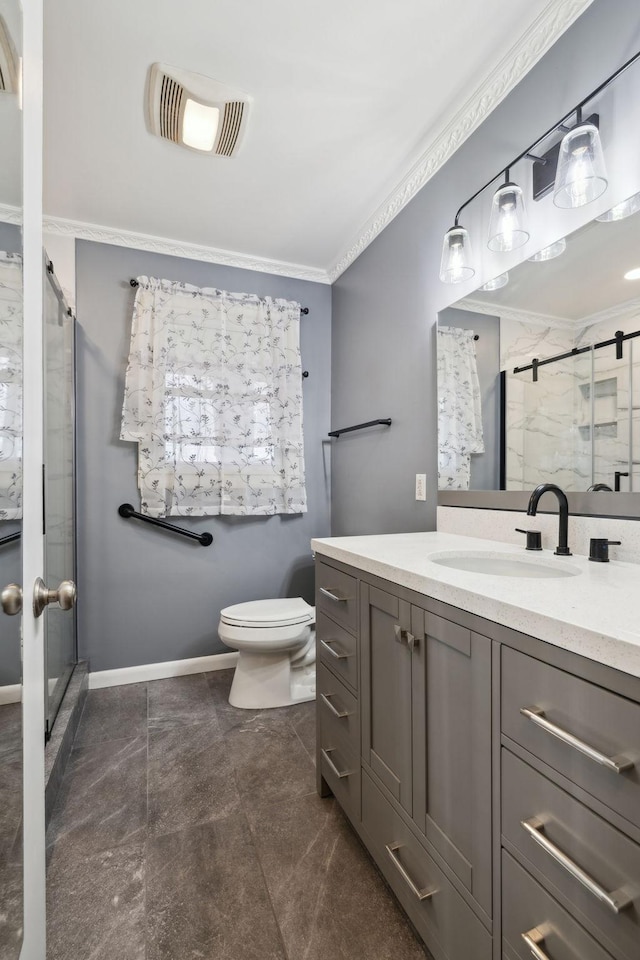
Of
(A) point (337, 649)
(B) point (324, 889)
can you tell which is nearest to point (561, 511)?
(A) point (337, 649)

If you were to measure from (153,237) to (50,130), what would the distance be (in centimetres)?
72

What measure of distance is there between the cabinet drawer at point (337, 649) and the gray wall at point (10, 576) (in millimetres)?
841

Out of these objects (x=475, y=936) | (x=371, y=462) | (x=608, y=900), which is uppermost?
(x=371, y=462)

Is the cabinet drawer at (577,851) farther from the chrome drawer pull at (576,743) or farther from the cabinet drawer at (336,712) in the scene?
the cabinet drawer at (336,712)

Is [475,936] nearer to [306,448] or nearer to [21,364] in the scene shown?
[21,364]

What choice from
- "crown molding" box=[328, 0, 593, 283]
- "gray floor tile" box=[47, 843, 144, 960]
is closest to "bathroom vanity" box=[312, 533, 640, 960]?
"gray floor tile" box=[47, 843, 144, 960]

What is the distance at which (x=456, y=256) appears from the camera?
1.56m

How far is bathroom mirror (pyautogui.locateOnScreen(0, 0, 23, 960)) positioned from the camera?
23.9 inches

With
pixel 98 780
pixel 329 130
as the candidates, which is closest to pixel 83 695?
pixel 98 780

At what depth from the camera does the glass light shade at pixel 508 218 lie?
4.42 ft

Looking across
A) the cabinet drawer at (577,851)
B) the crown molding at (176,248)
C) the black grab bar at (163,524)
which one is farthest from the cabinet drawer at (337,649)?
the crown molding at (176,248)

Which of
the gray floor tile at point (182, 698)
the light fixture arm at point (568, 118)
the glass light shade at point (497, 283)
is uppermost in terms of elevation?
the light fixture arm at point (568, 118)

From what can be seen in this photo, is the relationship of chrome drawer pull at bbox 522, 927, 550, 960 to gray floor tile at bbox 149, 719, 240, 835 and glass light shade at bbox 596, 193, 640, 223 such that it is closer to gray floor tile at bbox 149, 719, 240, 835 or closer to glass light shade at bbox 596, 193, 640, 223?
gray floor tile at bbox 149, 719, 240, 835

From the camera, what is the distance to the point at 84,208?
2.18 m
